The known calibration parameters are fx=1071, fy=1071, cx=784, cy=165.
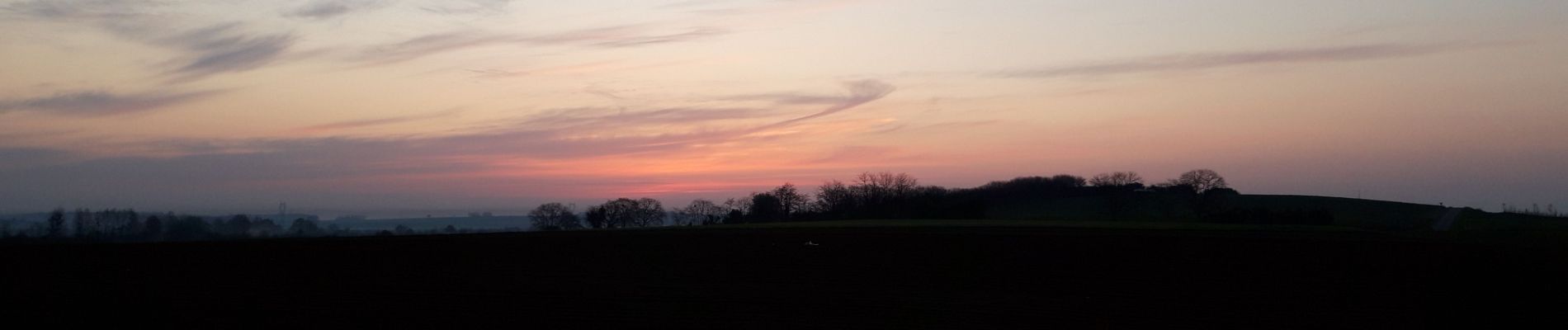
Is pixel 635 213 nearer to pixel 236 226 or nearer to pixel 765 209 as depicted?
pixel 765 209

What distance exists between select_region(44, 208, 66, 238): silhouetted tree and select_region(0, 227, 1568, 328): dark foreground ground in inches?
514

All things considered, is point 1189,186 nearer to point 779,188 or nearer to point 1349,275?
point 779,188

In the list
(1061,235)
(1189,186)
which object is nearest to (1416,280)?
(1061,235)

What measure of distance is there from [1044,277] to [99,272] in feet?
78.1

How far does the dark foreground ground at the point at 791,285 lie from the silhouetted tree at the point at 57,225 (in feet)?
42.8

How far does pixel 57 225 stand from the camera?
53406mm

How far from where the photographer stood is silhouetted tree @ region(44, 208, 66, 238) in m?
49.2

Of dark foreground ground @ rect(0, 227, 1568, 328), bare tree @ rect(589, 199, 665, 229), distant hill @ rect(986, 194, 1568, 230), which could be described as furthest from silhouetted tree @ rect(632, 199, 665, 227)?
dark foreground ground @ rect(0, 227, 1568, 328)

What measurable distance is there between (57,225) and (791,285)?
46.4 meters

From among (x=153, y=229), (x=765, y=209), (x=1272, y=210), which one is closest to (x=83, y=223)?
(x=153, y=229)

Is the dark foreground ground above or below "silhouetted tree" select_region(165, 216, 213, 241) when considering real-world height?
below

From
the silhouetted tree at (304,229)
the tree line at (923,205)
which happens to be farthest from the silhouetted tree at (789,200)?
the silhouetted tree at (304,229)

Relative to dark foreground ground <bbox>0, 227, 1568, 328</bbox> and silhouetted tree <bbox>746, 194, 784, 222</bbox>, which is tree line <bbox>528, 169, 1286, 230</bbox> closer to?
silhouetted tree <bbox>746, 194, 784, 222</bbox>

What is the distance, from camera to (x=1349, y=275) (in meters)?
27.4
